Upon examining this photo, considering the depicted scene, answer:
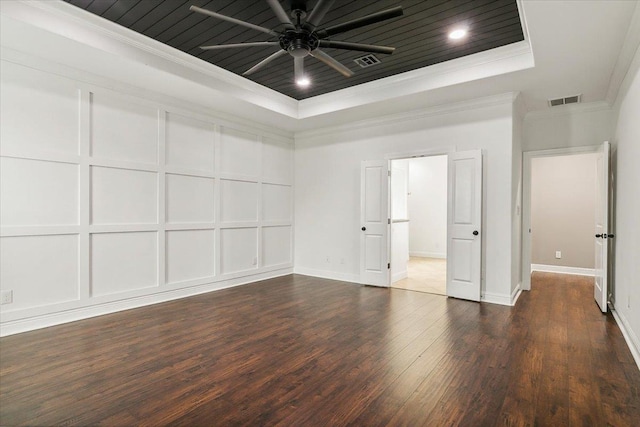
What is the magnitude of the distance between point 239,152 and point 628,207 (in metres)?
5.11

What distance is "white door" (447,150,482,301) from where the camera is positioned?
4.56 m

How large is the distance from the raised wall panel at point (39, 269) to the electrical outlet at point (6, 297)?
27 mm

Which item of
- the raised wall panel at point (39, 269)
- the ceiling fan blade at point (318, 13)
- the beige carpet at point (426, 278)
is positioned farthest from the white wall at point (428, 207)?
the raised wall panel at point (39, 269)

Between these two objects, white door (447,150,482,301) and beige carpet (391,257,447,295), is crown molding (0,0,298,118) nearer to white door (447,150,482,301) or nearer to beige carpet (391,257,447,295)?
white door (447,150,482,301)

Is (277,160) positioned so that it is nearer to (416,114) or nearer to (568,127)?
(416,114)

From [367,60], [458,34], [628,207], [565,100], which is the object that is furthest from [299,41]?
[565,100]

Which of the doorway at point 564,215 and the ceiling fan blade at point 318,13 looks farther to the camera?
the doorway at point 564,215

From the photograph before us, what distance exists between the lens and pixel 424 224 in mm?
9320

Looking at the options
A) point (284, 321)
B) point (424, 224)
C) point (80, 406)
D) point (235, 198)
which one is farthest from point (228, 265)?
point (424, 224)

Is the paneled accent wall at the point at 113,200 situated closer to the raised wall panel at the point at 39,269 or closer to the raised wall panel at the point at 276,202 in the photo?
the raised wall panel at the point at 39,269

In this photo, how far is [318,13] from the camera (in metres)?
2.57

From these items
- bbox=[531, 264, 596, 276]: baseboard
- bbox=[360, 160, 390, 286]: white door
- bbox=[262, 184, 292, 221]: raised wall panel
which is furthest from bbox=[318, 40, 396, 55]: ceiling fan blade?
bbox=[531, 264, 596, 276]: baseboard

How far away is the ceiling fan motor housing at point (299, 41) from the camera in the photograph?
276cm

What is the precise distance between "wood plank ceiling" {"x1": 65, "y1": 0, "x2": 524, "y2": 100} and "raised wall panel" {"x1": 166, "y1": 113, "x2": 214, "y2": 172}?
109 centimetres
